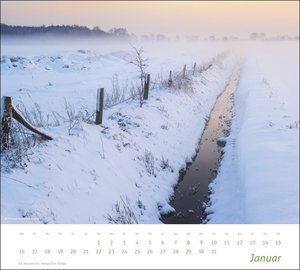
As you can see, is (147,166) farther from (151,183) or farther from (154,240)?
(154,240)

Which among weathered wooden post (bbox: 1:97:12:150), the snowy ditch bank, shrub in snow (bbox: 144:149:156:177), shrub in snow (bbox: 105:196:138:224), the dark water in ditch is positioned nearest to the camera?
the snowy ditch bank

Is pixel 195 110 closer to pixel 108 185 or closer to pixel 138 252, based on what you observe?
pixel 108 185

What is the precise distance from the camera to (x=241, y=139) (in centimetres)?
916

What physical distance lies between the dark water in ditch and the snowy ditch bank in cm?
18

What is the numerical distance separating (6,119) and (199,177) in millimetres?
4325

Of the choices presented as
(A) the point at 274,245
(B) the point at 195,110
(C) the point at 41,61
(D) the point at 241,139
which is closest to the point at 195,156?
(D) the point at 241,139

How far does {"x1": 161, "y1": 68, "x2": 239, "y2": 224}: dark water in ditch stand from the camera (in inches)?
261

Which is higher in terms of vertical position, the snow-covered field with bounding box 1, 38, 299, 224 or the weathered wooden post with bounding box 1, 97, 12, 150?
the weathered wooden post with bounding box 1, 97, 12, 150

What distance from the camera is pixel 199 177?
8203mm

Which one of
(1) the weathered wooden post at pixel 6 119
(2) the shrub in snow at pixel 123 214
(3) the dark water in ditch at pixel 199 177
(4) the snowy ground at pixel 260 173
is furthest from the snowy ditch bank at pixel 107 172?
(4) the snowy ground at pixel 260 173

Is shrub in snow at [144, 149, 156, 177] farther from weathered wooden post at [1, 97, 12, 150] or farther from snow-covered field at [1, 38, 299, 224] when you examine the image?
weathered wooden post at [1, 97, 12, 150]

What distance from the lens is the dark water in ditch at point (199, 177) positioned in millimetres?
6629

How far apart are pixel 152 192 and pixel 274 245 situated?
3.26m

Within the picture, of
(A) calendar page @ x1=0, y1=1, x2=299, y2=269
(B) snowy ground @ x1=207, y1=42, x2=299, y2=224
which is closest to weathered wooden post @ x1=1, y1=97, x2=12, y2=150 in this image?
(A) calendar page @ x1=0, y1=1, x2=299, y2=269
